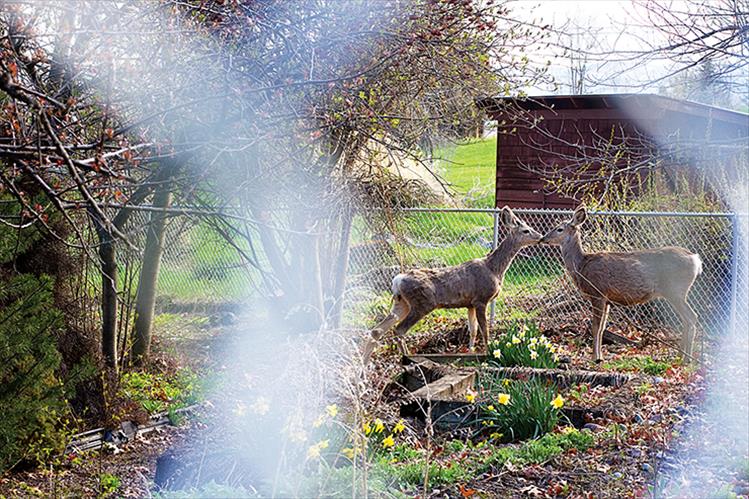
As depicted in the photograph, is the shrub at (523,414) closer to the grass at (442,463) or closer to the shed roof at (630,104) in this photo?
the grass at (442,463)

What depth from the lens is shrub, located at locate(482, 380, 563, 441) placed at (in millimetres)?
6566

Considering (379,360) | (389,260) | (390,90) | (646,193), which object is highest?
(390,90)

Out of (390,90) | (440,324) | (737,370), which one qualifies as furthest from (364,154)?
(737,370)

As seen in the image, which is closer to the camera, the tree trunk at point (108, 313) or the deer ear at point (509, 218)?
the tree trunk at point (108, 313)

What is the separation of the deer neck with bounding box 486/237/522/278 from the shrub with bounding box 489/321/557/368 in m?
0.98

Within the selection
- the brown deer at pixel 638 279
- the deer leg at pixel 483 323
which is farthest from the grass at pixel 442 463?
the brown deer at pixel 638 279

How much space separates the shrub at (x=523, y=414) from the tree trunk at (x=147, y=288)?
12.0ft

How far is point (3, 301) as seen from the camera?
605 centimetres

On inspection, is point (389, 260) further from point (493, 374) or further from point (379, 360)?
point (493, 374)

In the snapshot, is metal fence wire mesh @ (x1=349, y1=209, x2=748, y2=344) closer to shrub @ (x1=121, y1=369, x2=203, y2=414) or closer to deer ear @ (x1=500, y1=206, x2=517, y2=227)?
deer ear @ (x1=500, y1=206, x2=517, y2=227)

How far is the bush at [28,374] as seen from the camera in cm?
576

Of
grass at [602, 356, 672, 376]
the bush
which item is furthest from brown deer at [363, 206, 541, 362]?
the bush

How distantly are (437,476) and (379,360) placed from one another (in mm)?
4331

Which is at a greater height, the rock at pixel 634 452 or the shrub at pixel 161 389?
the rock at pixel 634 452
